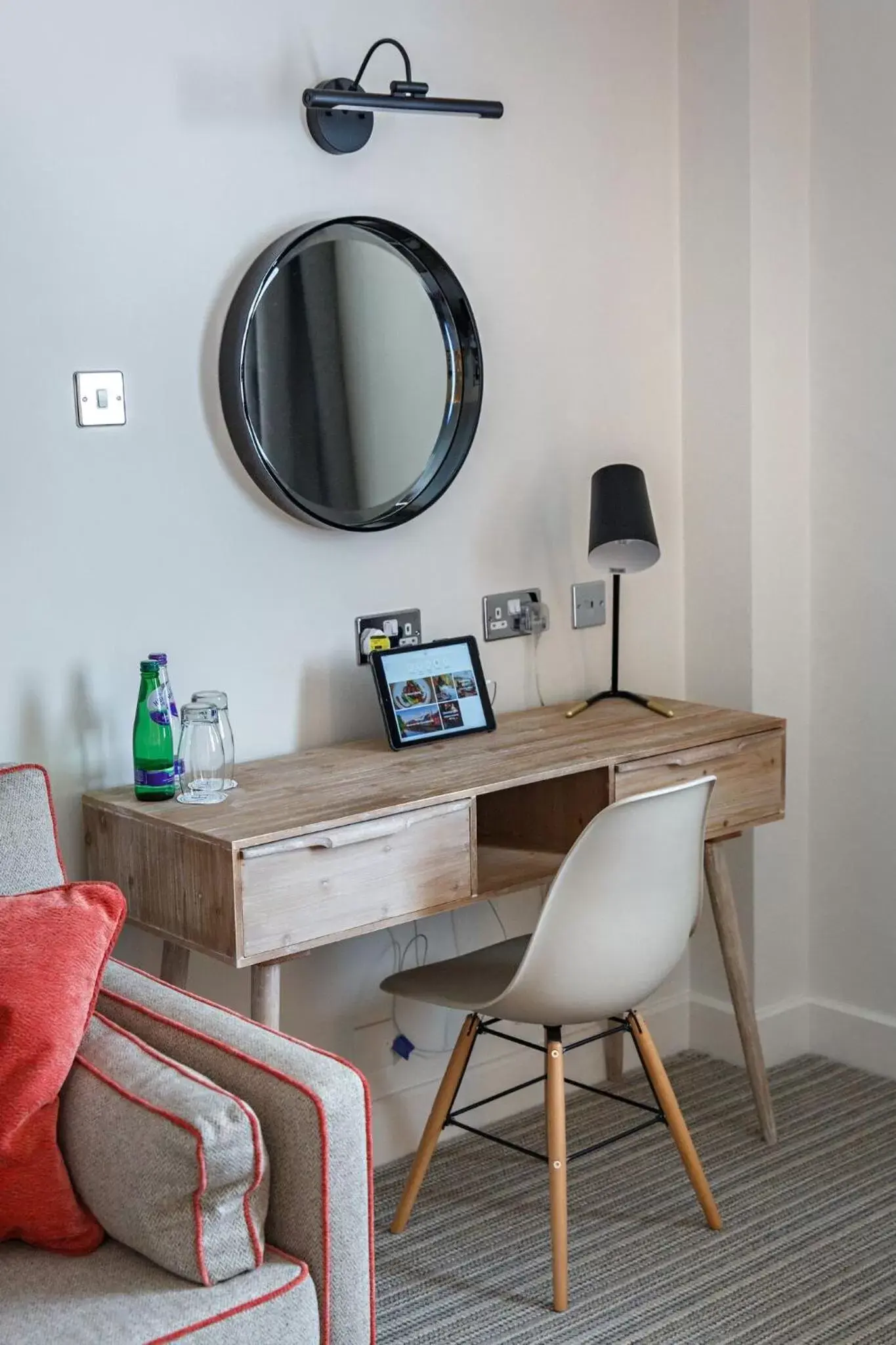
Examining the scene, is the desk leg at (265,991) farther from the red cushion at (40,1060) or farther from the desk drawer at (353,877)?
the red cushion at (40,1060)

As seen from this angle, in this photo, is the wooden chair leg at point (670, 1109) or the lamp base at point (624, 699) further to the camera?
the lamp base at point (624, 699)

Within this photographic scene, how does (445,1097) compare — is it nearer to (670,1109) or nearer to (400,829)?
(670,1109)

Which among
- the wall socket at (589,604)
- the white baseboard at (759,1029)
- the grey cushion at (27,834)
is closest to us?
the grey cushion at (27,834)

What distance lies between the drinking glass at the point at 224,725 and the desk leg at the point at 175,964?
10.2 inches

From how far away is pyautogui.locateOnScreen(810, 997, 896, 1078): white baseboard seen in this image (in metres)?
2.98

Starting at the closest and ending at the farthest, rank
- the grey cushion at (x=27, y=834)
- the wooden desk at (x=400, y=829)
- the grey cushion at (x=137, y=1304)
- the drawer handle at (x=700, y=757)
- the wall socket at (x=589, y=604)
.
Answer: the grey cushion at (x=137, y=1304) → the grey cushion at (x=27, y=834) → the wooden desk at (x=400, y=829) → the drawer handle at (x=700, y=757) → the wall socket at (x=589, y=604)

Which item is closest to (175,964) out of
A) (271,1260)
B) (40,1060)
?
(40,1060)

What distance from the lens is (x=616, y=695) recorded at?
282 centimetres

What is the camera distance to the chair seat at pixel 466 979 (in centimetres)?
225

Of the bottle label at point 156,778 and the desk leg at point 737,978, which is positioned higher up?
the bottle label at point 156,778

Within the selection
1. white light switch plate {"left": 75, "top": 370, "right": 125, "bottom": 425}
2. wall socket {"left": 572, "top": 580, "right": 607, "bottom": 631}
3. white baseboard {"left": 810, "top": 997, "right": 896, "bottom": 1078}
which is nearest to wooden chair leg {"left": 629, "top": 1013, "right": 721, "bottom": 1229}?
white baseboard {"left": 810, "top": 997, "right": 896, "bottom": 1078}

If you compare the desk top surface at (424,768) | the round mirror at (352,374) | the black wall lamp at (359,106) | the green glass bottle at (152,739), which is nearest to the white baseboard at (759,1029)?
the desk top surface at (424,768)

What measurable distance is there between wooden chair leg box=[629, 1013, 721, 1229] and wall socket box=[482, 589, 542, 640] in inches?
30.9

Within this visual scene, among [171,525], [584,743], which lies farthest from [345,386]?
[584,743]
